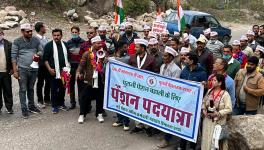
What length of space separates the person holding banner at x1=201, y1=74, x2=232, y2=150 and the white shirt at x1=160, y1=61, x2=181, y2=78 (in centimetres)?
106

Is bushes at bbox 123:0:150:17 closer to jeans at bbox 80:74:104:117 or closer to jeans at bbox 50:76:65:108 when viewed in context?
jeans at bbox 50:76:65:108

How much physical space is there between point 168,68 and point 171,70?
0.08m

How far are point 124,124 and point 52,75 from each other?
6.75ft

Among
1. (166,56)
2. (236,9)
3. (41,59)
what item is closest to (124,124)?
(166,56)

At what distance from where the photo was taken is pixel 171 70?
7520 millimetres

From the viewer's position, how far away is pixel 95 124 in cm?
866

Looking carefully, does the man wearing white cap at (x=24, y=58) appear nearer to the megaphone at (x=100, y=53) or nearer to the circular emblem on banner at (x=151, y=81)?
the megaphone at (x=100, y=53)

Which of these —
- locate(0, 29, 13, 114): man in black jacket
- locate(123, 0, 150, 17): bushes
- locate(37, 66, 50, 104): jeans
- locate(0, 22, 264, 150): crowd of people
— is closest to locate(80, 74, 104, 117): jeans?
locate(0, 22, 264, 150): crowd of people

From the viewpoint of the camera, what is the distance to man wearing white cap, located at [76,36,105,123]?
8.44 m

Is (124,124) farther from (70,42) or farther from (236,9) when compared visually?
(236,9)

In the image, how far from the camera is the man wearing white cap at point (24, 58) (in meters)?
8.65

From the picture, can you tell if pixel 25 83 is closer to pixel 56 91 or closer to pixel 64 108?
pixel 56 91

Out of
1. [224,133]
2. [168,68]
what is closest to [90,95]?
[168,68]

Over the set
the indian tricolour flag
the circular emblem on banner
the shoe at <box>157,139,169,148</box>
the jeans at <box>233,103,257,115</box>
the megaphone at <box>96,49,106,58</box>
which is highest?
the indian tricolour flag
